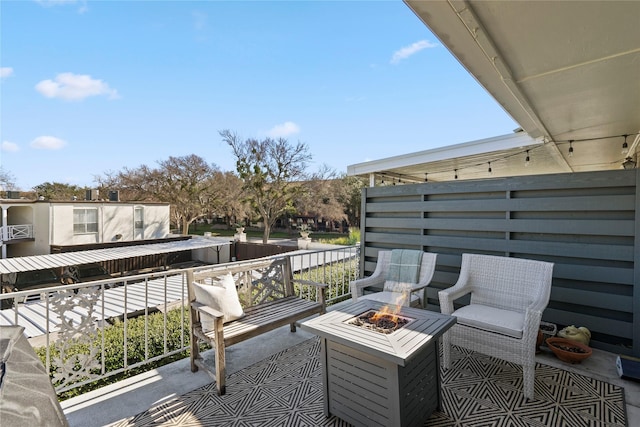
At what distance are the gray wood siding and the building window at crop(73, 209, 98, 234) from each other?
16.2 m

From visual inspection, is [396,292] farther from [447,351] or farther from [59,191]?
[59,191]

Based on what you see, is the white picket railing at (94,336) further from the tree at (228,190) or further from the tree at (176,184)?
the tree at (228,190)

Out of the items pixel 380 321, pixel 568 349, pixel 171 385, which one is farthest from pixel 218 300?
pixel 568 349

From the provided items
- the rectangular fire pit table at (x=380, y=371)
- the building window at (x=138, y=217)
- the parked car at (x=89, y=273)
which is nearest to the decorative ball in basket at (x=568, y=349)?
the rectangular fire pit table at (x=380, y=371)

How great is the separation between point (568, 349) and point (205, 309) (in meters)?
3.43

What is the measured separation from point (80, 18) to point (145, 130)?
12864 mm

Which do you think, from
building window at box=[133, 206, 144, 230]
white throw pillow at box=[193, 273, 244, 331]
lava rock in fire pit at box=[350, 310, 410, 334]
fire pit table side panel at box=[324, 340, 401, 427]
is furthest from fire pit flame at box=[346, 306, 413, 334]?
building window at box=[133, 206, 144, 230]

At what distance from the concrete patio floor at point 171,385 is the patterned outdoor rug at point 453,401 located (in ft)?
0.26

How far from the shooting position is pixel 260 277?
3592 mm

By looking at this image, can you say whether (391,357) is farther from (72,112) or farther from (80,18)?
(72,112)

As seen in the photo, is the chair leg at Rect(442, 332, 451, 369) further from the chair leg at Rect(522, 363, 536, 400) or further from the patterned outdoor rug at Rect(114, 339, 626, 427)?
the chair leg at Rect(522, 363, 536, 400)

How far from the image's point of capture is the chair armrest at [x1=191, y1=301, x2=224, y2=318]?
2.46 meters

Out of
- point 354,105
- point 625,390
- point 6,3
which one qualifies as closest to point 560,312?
point 625,390

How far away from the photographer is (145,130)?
17.1 m
